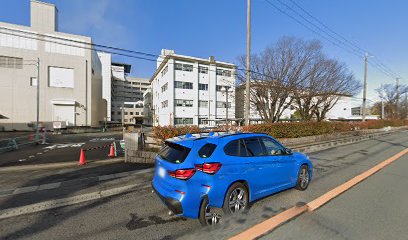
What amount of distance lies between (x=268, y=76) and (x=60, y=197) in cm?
1614

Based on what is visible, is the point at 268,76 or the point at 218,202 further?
the point at 268,76

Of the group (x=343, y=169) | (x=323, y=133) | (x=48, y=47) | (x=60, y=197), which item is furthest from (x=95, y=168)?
(x=48, y=47)

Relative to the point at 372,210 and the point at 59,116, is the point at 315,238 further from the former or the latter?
the point at 59,116

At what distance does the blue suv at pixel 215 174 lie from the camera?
3324mm

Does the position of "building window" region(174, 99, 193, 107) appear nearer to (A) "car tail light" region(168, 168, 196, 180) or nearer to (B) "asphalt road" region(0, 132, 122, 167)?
(B) "asphalt road" region(0, 132, 122, 167)

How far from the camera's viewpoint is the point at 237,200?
3789 millimetres

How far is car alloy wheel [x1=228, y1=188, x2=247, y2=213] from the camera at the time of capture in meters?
3.70

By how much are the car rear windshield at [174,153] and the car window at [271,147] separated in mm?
1971

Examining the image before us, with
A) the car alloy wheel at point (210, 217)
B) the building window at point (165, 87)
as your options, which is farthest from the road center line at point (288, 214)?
the building window at point (165, 87)

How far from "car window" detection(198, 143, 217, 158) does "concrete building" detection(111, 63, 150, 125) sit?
74981 mm

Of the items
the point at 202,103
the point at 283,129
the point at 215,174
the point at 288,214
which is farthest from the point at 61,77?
the point at 288,214

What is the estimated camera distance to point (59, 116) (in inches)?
1390

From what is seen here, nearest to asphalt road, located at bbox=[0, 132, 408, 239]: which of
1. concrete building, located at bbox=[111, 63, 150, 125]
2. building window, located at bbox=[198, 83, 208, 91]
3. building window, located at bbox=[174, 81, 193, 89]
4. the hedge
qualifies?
the hedge

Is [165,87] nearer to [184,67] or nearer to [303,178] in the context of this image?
[184,67]
